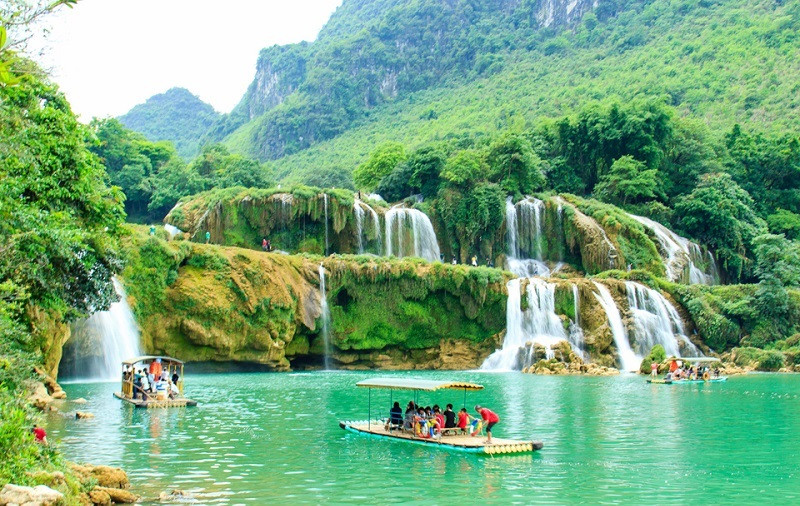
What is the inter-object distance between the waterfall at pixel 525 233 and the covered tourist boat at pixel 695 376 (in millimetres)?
18393

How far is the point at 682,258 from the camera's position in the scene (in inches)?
2208

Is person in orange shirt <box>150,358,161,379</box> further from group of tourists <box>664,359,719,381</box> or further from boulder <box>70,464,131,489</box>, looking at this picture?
group of tourists <box>664,359,719,381</box>

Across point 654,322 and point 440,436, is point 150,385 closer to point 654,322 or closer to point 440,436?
point 440,436

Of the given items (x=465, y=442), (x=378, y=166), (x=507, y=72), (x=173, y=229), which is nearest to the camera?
(x=465, y=442)

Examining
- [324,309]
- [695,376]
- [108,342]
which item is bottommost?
[695,376]

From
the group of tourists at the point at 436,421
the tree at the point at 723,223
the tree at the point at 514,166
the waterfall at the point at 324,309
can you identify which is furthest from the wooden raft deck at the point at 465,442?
the tree at the point at 723,223

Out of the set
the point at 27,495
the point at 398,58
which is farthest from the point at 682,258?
the point at 398,58

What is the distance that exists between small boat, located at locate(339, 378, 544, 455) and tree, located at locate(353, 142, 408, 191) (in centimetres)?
5106

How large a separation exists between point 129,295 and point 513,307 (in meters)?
20.0

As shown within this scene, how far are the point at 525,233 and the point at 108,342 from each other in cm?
3073

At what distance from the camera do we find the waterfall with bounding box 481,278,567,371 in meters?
43.8

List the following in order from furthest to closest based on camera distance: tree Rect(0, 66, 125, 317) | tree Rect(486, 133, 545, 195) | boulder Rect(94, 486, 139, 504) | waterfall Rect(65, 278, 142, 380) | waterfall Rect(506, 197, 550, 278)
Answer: tree Rect(486, 133, 545, 195) < waterfall Rect(506, 197, 550, 278) < waterfall Rect(65, 278, 142, 380) < tree Rect(0, 66, 125, 317) < boulder Rect(94, 486, 139, 504)

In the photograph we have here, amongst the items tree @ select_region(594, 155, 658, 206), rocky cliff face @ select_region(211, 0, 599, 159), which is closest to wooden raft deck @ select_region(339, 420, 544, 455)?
tree @ select_region(594, 155, 658, 206)

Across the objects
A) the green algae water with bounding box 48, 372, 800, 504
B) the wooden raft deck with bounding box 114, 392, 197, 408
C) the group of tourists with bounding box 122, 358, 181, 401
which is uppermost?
the group of tourists with bounding box 122, 358, 181, 401
